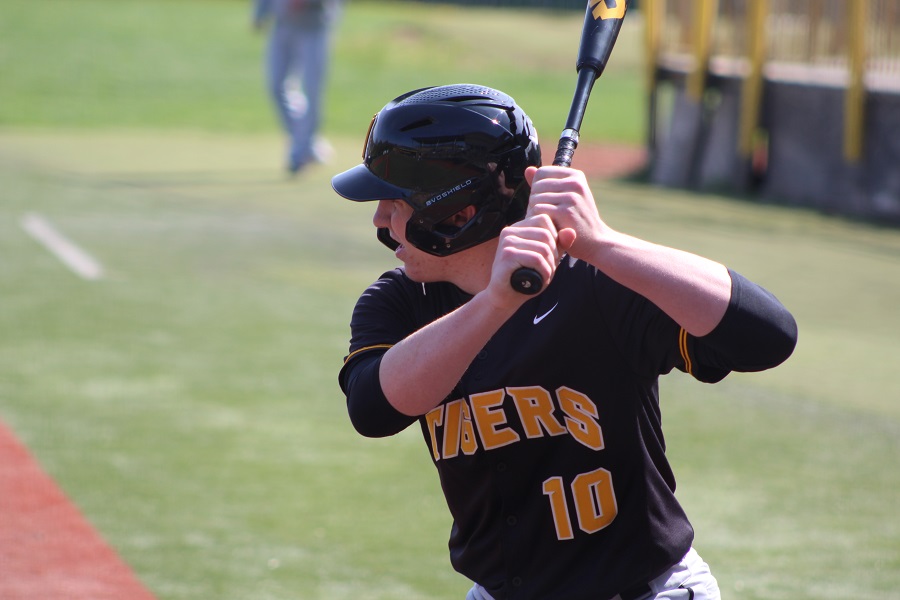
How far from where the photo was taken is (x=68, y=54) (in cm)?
2134

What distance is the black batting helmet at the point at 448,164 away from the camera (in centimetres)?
250

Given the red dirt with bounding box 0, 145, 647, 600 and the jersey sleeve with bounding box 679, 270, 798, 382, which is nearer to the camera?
the jersey sleeve with bounding box 679, 270, 798, 382

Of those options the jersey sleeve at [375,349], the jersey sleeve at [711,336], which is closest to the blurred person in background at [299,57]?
the jersey sleeve at [375,349]

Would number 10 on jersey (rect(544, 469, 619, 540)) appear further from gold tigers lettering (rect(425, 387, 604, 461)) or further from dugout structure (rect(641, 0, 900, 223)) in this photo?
dugout structure (rect(641, 0, 900, 223))

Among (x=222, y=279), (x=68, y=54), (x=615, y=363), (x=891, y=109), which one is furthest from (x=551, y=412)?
(x=68, y=54)

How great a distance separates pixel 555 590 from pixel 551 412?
361 millimetres

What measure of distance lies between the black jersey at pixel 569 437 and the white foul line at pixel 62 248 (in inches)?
256

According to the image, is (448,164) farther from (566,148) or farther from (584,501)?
(584,501)

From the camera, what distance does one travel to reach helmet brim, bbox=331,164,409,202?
100 inches

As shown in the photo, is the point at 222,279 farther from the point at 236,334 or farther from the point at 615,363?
the point at 615,363

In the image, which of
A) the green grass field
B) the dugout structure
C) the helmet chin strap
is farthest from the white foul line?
the dugout structure

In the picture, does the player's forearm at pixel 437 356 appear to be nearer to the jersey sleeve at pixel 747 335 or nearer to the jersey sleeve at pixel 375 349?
the jersey sleeve at pixel 375 349

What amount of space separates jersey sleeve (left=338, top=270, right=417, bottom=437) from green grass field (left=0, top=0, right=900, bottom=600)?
1.83 m

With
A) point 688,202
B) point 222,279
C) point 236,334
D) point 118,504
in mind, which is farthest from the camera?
point 688,202
